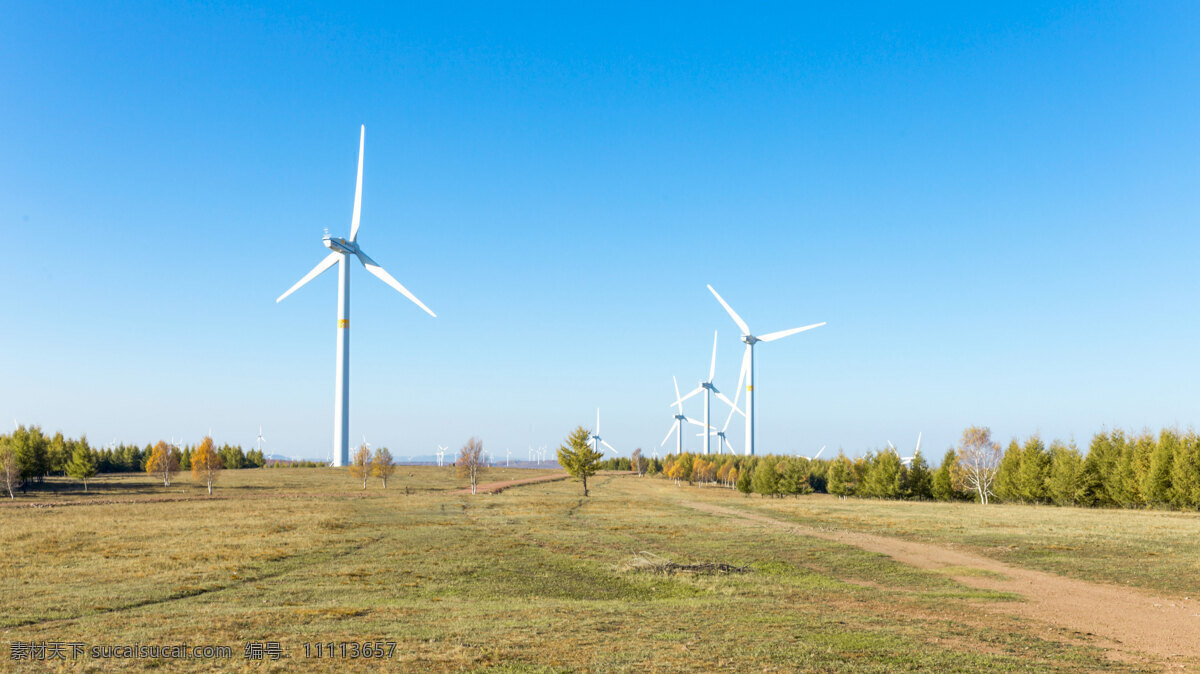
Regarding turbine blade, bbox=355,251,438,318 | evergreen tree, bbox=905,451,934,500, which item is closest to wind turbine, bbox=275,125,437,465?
turbine blade, bbox=355,251,438,318

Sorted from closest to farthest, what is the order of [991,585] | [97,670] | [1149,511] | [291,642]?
[97,670], [291,642], [991,585], [1149,511]

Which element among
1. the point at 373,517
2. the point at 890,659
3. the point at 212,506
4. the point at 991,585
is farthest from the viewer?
the point at 212,506

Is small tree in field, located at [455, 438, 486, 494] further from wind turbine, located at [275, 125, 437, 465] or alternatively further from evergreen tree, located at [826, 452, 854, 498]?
evergreen tree, located at [826, 452, 854, 498]

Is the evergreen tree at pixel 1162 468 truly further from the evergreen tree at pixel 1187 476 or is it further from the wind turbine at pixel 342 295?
the wind turbine at pixel 342 295

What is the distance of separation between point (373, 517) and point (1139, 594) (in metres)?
57.2

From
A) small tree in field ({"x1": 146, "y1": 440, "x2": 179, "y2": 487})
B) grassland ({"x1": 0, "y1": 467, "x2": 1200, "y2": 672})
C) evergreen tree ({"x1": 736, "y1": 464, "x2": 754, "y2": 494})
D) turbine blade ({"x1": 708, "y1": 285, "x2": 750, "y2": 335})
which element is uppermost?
turbine blade ({"x1": 708, "y1": 285, "x2": 750, "y2": 335})

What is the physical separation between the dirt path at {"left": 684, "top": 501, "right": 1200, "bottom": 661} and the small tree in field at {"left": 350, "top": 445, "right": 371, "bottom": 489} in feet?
320

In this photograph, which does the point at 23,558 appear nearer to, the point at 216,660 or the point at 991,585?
the point at 216,660

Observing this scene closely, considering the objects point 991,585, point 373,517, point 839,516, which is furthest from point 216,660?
point 839,516

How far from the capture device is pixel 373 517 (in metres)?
64.7

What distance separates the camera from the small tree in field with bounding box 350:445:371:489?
11819cm

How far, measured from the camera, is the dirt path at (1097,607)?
19.5 metres

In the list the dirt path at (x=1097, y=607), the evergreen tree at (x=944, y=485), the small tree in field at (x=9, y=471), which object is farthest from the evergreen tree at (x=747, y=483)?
the small tree in field at (x=9, y=471)

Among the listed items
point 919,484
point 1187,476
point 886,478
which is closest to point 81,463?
point 886,478
